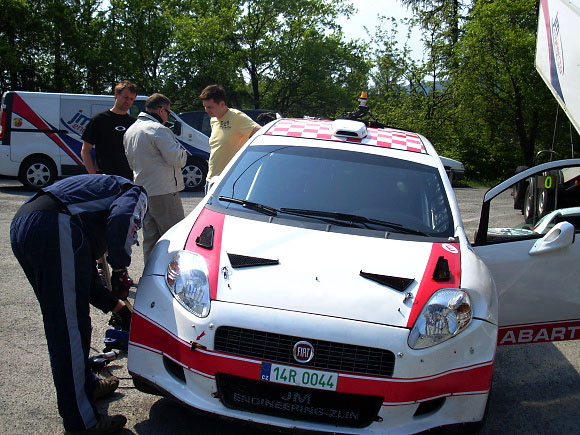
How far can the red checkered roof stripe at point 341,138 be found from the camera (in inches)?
193

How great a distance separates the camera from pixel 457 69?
2400cm

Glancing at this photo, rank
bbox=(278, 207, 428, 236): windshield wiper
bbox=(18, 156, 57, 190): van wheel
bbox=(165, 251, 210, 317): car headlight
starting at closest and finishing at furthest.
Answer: bbox=(165, 251, 210, 317): car headlight
bbox=(278, 207, 428, 236): windshield wiper
bbox=(18, 156, 57, 190): van wheel

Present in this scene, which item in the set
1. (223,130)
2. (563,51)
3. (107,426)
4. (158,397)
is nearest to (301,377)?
(107,426)

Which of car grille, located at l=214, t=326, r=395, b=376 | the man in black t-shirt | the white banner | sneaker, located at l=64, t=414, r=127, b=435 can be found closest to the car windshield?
car grille, located at l=214, t=326, r=395, b=376

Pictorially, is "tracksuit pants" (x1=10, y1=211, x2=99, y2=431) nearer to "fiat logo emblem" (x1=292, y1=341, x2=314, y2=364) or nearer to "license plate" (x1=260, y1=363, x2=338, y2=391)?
"license plate" (x1=260, y1=363, x2=338, y2=391)

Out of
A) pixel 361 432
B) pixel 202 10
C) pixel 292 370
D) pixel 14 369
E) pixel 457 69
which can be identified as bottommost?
pixel 14 369

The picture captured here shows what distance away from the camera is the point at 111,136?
19.9 ft

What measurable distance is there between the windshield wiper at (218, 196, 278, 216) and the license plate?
122 centimetres

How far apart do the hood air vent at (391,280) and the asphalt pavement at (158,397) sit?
94 centimetres

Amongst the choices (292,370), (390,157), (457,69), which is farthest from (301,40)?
(292,370)

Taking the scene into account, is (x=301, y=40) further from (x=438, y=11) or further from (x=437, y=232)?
(x=437, y=232)

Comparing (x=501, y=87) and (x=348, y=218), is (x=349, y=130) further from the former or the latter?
(x=501, y=87)

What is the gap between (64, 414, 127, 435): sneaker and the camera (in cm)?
332

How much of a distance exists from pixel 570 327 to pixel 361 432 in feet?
7.01
